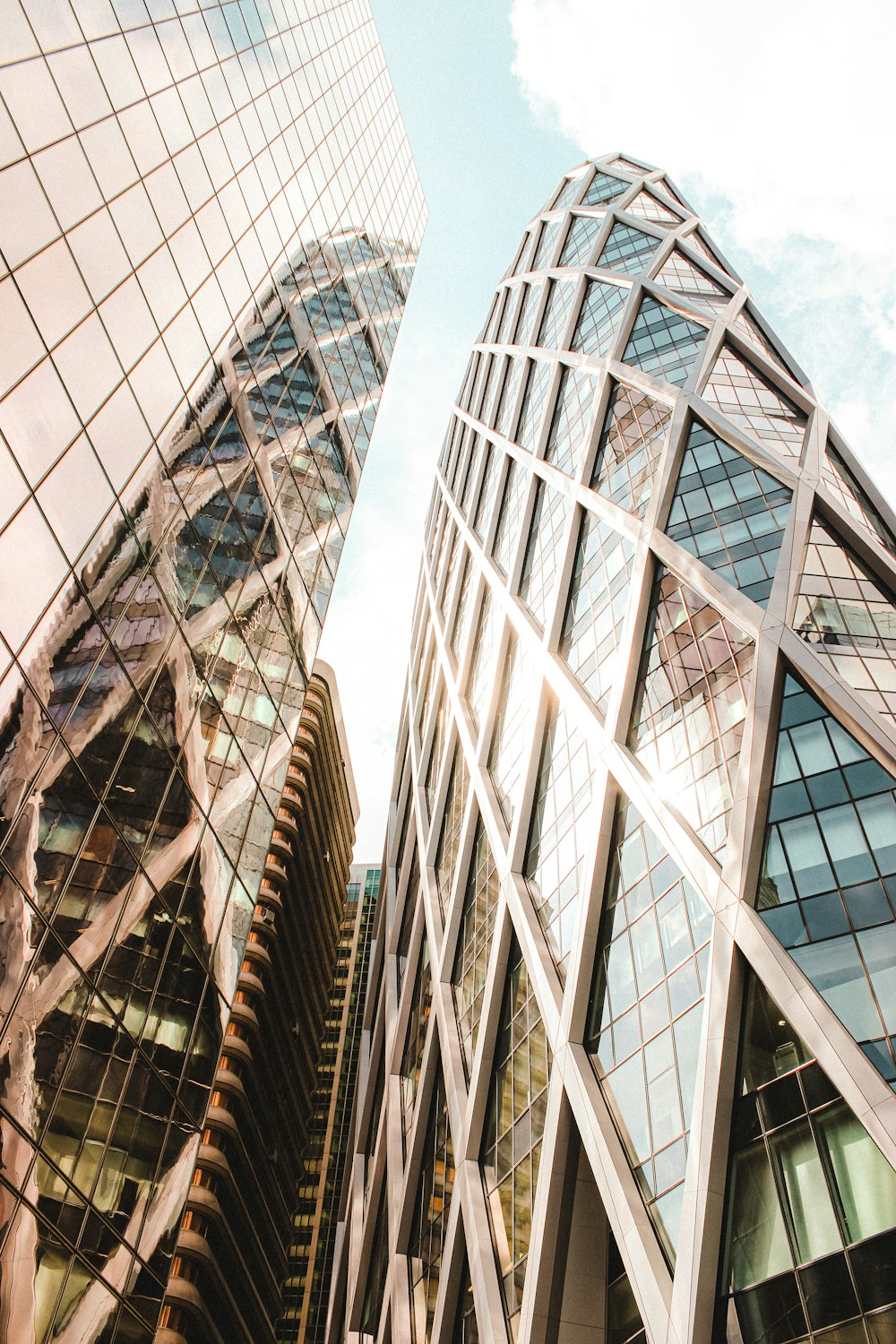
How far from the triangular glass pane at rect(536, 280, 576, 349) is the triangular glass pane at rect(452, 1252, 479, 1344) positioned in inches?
1464

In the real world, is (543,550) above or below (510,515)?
below

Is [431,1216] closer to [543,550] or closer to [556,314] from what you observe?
[543,550]

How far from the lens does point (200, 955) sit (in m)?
17.0

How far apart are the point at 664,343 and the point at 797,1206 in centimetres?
3111

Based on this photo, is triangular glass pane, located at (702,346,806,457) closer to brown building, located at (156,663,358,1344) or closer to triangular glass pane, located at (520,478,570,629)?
triangular glass pane, located at (520,478,570,629)

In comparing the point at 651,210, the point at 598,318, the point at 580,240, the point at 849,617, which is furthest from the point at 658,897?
the point at 651,210

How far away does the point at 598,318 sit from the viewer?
137ft

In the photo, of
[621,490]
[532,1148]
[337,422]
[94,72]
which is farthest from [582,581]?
[94,72]

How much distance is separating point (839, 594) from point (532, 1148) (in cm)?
1440

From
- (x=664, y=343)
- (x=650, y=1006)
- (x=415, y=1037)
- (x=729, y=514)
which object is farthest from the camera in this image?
(x=664, y=343)

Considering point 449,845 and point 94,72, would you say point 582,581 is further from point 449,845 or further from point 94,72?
point 94,72

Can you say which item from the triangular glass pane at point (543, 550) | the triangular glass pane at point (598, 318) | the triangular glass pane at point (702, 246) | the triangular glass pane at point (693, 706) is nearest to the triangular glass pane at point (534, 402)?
the triangular glass pane at point (598, 318)

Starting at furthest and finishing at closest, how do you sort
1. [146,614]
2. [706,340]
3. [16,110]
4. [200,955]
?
[706,340]
[200,955]
[146,614]
[16,110]

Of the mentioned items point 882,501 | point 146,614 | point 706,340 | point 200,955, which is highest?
point 706,340
